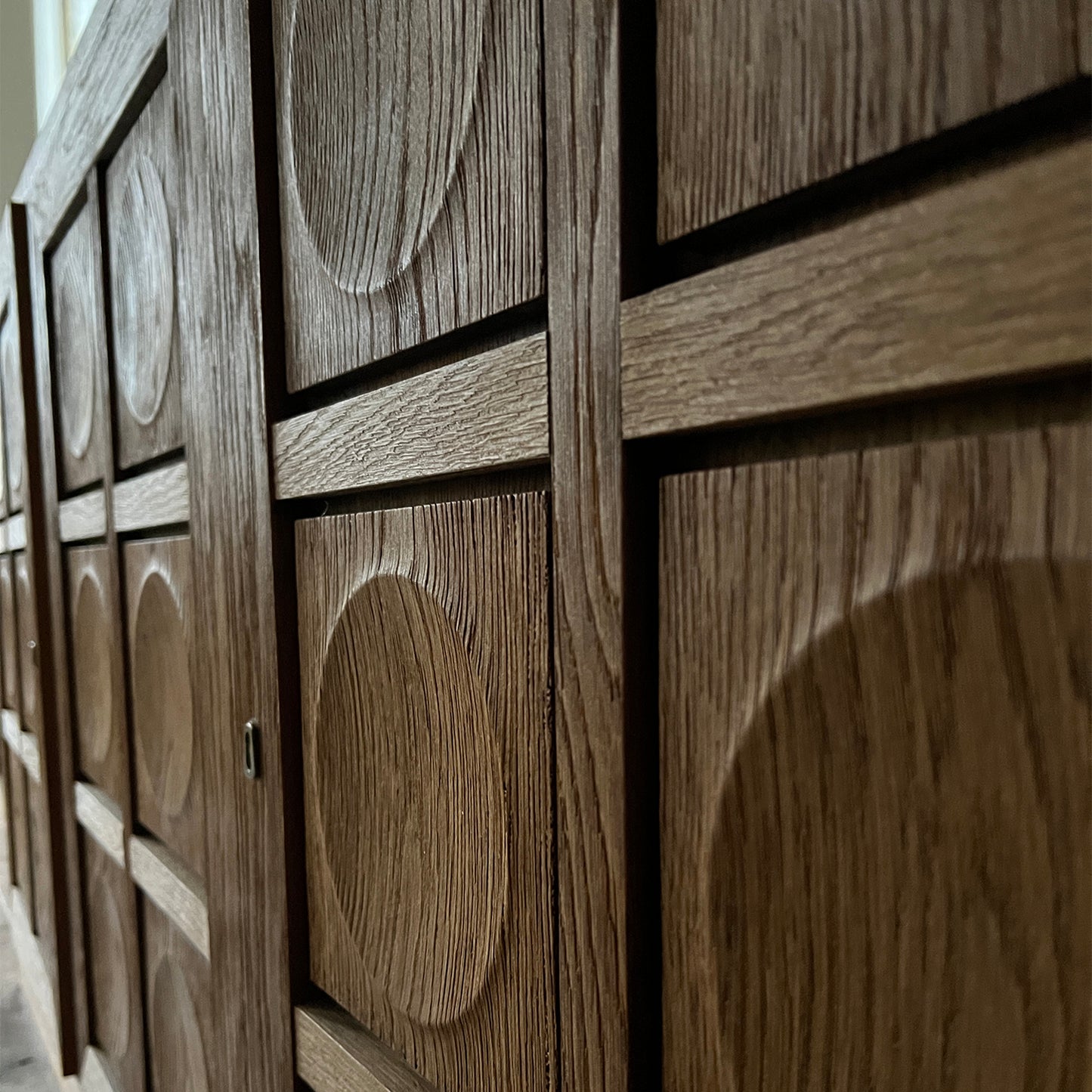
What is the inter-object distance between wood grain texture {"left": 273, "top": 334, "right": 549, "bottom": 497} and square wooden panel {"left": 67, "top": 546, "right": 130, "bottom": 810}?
46cm

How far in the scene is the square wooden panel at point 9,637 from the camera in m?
1.55

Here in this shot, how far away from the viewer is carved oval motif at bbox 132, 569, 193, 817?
0.68 meters

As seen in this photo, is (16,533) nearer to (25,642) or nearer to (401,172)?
(25,642)

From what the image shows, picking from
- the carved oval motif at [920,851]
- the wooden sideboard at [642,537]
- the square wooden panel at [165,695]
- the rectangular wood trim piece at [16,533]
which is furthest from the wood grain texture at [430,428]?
the rectangular wood trim piece at [16,533]

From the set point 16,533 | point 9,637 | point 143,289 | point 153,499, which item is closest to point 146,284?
point 143,289

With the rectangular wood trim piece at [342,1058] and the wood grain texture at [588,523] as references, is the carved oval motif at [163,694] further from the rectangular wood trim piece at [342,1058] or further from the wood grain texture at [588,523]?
the wood grain texture at [588,523]

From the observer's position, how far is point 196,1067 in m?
0.67

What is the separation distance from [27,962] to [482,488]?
1.48 m

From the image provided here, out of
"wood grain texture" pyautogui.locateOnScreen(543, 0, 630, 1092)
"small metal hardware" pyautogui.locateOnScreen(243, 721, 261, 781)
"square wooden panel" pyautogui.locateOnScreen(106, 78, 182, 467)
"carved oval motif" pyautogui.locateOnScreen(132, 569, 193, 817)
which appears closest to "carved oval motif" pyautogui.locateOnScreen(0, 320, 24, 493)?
"square wooden panel" pyautogui.locateOnScreen(106, 78, 182, 467)

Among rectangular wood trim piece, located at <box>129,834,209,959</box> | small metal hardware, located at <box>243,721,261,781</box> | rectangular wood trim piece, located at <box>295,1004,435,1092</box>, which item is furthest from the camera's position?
rectangular wood trim piece, located at <box>129,834,209,959</box>

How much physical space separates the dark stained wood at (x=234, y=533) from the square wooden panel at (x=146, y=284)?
0.19 feet

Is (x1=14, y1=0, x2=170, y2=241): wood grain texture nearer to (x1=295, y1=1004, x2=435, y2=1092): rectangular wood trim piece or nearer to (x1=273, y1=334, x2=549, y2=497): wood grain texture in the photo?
(x1=273, y1=334, x2=549, y2=497): wood grain texture

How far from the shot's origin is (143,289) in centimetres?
72

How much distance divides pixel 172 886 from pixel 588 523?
59 cm
